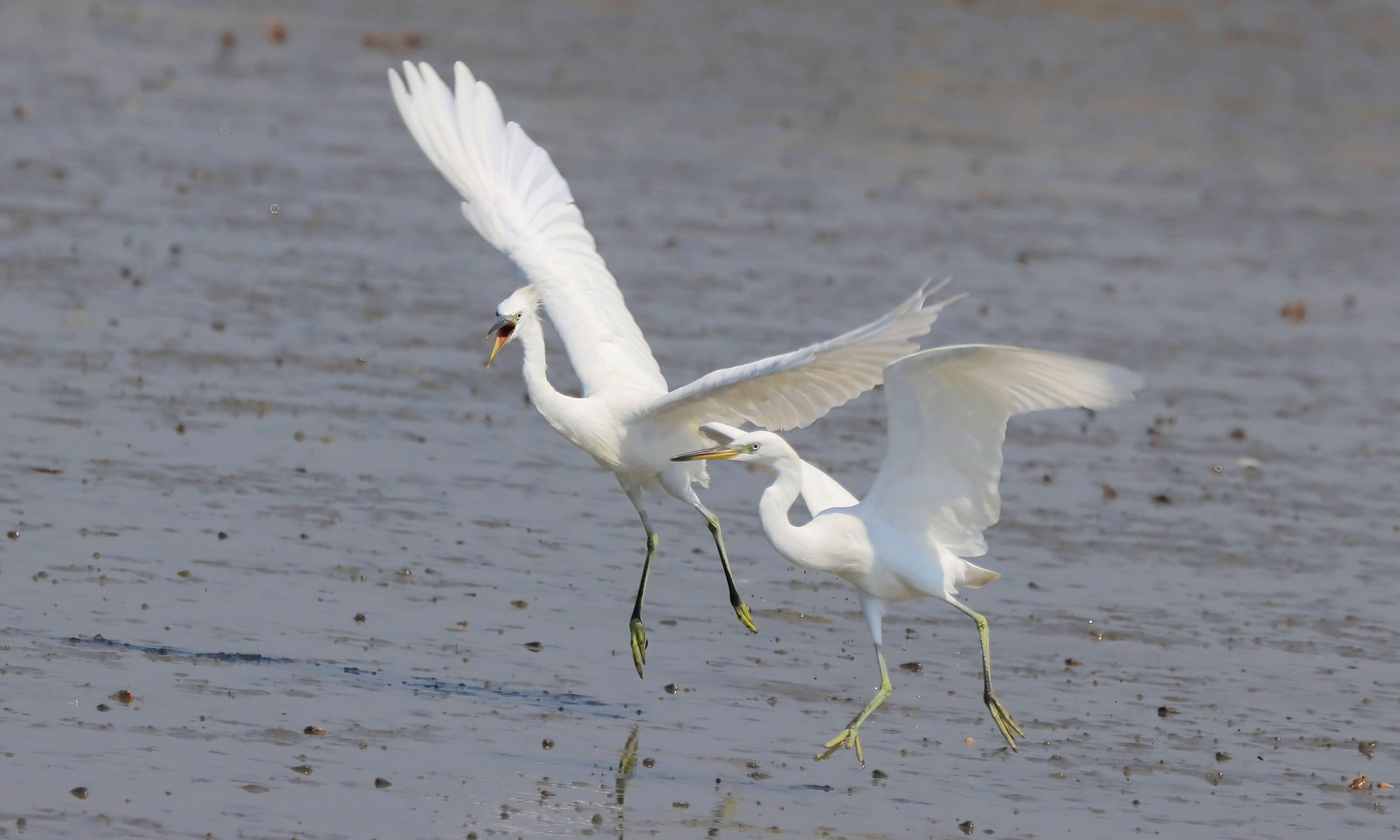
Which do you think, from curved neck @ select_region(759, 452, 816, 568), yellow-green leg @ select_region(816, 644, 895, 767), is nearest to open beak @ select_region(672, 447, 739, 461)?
curved neck @ select_region(759, 452, 816, 568)

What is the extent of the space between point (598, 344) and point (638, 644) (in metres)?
1.72

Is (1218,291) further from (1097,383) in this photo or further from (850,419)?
(1097,383)

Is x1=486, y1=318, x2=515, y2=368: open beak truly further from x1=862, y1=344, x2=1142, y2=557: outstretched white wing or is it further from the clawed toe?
the clawed toe

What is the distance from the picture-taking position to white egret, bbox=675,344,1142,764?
7.08m

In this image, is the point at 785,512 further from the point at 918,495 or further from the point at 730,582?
the point at 730,582

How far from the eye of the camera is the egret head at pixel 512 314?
868 centimetres

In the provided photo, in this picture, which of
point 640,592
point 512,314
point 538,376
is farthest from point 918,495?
point 512,314

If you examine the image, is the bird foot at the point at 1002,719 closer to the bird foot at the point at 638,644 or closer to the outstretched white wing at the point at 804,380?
the outstretched white wing at the point at 804,380

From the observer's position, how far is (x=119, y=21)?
82.9 feet

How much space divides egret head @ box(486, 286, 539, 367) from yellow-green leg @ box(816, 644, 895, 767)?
7.21 feet

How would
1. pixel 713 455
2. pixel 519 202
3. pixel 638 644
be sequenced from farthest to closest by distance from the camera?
pixel 519 202
pixel 638 644
pixel 713 455

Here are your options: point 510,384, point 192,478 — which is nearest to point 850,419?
point 510,384

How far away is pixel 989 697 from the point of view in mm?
7508

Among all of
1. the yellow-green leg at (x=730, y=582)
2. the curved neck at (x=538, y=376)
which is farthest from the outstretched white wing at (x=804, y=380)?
the yellow-green leg at (x=730, y=582)
